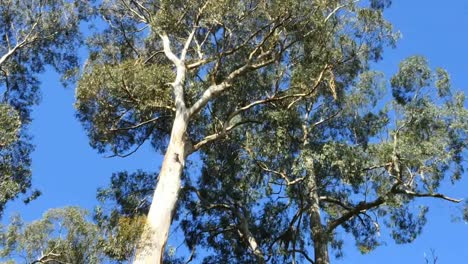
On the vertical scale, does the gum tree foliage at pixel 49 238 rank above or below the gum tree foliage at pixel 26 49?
below

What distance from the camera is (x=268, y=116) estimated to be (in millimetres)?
15289

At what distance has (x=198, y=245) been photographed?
16.4m

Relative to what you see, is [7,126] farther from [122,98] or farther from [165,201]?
[165,201]

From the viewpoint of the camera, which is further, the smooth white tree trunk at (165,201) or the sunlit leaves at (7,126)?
the sunlit leaves at (7,126)

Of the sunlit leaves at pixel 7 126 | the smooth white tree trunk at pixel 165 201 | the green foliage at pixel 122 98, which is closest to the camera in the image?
the smooth white tree trunk at pixel 165 201

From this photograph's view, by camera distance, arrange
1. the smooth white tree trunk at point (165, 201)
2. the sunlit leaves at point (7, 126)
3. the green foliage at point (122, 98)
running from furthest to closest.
A: the sunlit leaves at point (7, 126)
the green foliage at point (122, 98)
the smooth white tree trunk at point (165, 201)

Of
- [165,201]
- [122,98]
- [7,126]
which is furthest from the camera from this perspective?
[7,126]

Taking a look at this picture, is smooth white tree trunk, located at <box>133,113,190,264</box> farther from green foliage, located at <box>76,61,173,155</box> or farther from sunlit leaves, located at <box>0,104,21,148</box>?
sunlit leaves, located at <box>0,104,21,148</box>

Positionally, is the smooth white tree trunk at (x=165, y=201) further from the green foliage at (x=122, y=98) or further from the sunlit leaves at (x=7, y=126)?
the sunlit leaves at (x=7, y=126)

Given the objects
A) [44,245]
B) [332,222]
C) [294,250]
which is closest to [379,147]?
[332,222]

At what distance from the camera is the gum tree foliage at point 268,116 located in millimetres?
14062

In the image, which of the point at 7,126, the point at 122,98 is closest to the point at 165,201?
the point at 122,98

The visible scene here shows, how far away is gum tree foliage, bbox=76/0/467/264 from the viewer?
1406 cm

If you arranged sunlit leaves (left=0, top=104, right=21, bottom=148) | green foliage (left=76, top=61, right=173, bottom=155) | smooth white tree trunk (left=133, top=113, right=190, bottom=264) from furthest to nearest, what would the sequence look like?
sunlit leaves (left=0, top=104, right=21, bottom=148) → green foliage (left=76, top=61, right=173, bottom=155) → smooth white tree trunk (left=133, top=113, right=190, bottom=264)
